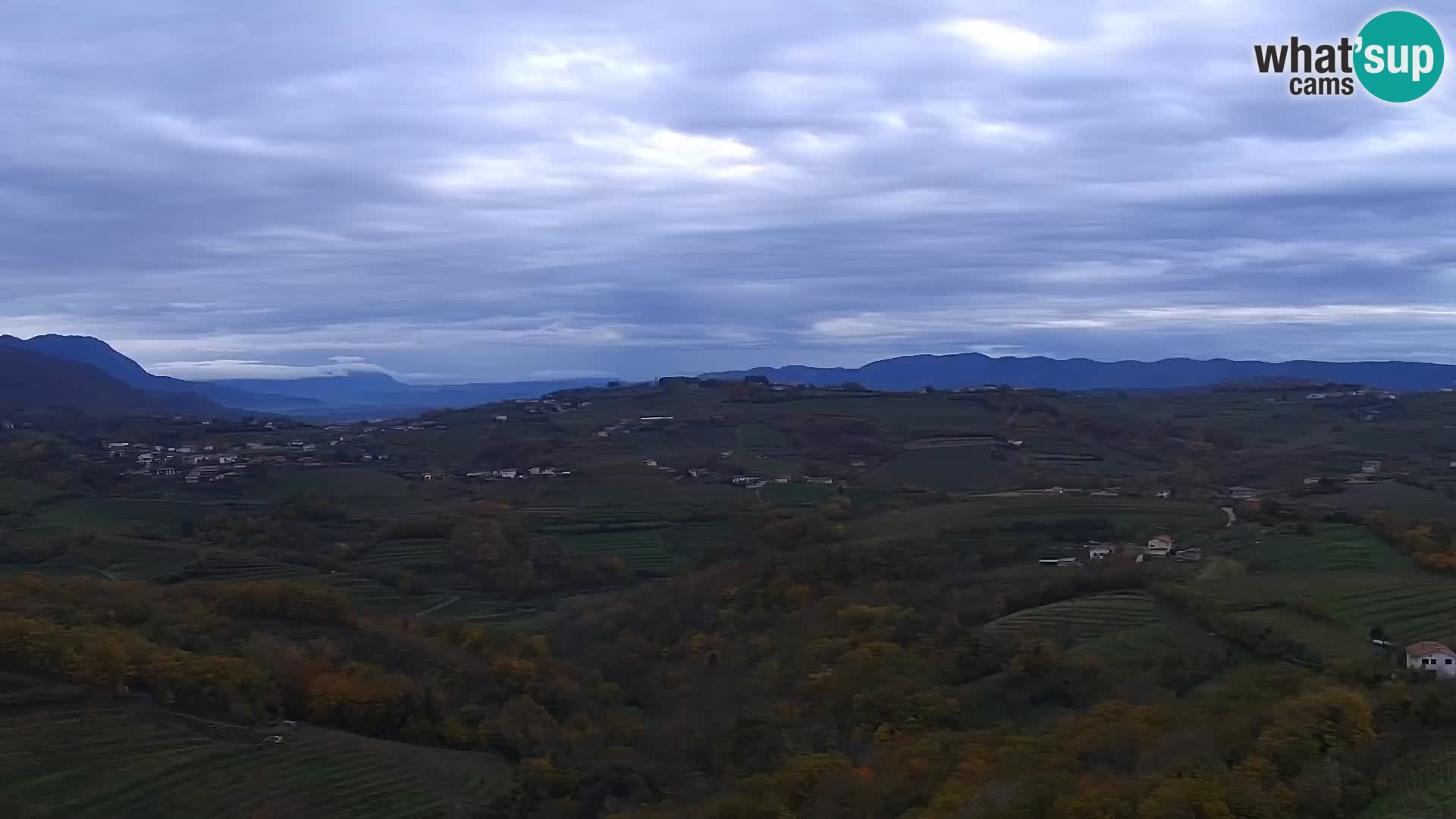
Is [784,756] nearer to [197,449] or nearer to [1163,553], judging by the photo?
[1163,553]

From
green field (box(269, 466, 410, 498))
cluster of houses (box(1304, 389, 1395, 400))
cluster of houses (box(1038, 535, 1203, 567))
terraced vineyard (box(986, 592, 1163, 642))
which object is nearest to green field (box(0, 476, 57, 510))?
green field (box(269, 466, 410, 498))

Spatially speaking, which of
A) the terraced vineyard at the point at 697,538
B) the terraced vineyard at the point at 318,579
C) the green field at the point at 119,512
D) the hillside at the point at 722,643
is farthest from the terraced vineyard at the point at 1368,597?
the green field at the point at 119,512

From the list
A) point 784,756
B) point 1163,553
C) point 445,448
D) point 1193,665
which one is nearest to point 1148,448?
point 1163,553

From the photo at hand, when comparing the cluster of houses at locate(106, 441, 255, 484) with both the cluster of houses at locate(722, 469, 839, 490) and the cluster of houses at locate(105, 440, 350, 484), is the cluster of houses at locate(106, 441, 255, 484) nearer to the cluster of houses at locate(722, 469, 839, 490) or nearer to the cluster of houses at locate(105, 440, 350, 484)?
the cluster of houses at locate(105, 440, 350, 484)

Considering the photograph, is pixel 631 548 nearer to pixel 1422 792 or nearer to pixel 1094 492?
pixel 1094 492

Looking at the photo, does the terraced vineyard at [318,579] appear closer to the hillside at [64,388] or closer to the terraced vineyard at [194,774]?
the terraced vineyard at [194,774]

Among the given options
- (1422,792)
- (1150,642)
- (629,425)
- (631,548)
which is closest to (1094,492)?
(631,548)
